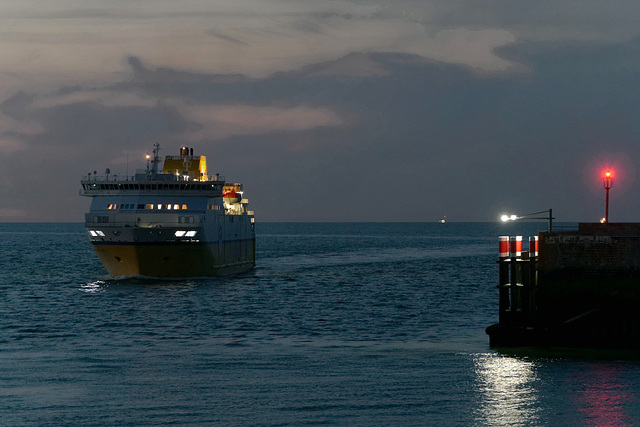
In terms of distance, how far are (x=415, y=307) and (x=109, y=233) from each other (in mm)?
26949

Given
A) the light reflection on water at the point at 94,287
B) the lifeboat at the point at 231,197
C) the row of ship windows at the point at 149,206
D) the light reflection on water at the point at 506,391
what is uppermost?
the lifeboat at the point at 231,197

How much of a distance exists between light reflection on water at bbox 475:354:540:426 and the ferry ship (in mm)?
39569

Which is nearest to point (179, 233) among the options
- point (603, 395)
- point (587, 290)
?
point (587, 290)

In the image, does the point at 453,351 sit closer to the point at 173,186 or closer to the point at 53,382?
the point at 53,382

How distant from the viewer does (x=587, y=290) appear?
26875 millimetres

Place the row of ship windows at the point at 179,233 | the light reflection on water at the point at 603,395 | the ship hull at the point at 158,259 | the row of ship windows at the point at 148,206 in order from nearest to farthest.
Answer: the light reflection on water at the point at 603,395 → the ship hull at the point at 158,259 → the row of ship windows at the point at 179,233 → the row of ship windows at the point at 148,206

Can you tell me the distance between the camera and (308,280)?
71312mm

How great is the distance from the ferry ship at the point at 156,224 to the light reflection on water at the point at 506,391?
3957cm

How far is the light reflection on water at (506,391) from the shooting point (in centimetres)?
1862

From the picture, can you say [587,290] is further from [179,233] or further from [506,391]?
[179,233]

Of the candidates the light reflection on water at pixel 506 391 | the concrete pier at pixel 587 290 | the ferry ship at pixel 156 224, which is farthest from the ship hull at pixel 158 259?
the light reflection on water at pixel 506 391

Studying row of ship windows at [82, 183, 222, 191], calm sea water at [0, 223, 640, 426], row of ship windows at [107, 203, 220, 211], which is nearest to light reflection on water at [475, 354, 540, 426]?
calm sea water at [0, 223, 640, 426]

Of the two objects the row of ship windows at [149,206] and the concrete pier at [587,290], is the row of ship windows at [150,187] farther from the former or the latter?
the concrete pier at [587,290]

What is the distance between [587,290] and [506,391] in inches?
272
